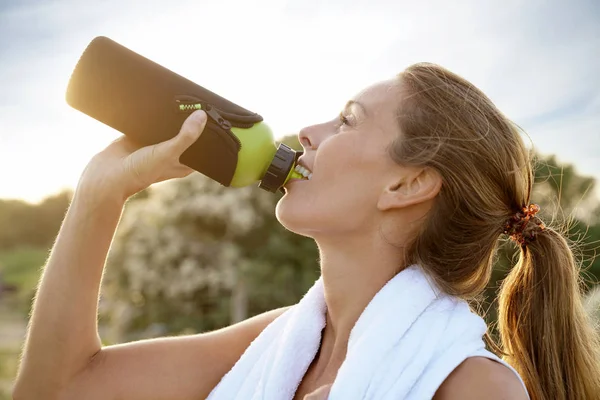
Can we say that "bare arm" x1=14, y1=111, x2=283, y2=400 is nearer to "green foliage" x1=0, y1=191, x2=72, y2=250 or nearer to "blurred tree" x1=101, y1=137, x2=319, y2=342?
"blurred tree" x1=101, y1=137, x2=319, y2=342

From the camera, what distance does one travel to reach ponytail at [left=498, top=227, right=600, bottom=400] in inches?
63.4

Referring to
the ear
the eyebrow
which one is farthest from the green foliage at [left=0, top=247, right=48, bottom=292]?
the ear

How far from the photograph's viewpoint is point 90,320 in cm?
173


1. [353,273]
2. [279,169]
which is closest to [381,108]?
[279,169]

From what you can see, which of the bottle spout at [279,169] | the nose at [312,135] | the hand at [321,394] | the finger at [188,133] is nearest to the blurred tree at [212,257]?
the nose at [312,135]

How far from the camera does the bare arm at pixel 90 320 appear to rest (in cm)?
168

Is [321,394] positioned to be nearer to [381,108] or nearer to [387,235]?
[387,235]

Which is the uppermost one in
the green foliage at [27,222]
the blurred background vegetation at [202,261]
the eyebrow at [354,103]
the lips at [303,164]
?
the eyebrow at [354,103]

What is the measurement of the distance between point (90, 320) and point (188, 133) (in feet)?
2.05

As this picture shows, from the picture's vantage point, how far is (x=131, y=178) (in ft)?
5.56

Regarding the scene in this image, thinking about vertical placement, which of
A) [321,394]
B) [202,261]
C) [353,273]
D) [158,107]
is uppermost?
[158,107]

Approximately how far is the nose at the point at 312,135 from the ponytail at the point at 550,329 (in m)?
0.66

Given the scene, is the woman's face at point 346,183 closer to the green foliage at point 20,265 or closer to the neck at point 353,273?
the neck at point 353,273

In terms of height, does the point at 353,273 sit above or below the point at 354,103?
below
